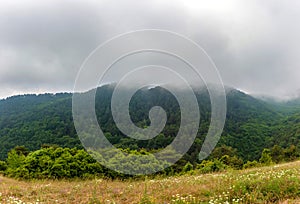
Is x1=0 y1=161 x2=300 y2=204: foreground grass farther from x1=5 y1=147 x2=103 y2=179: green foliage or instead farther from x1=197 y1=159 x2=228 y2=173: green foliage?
x1=5 y1=147 x2=103 y2=179: green foliage

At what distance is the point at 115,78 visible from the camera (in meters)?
12.7

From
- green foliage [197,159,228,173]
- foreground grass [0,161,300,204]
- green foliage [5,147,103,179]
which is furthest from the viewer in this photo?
green foliage [5,147,103,179]

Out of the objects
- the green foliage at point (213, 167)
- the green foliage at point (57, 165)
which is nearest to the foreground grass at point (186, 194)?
the green foliage at point (213, 167)

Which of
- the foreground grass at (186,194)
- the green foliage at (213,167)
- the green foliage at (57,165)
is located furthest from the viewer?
the green foliage at (57,165)

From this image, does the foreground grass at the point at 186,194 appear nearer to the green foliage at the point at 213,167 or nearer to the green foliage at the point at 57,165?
the green foliage at the point at 213,167

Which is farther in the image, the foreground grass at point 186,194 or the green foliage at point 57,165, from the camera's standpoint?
the green foliage at point 57,165

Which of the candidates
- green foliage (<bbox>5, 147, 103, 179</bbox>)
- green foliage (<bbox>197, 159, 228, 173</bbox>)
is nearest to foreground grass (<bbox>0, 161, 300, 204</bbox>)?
green foliage (<bbox>197, 159, 228, 173</bbox>)

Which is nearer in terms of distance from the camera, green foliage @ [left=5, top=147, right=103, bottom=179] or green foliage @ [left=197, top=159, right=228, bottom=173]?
green foliage @ [left=197, top=159, right=228, bottom=173]

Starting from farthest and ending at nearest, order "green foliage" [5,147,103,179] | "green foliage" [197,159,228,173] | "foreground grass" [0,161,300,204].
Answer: "green foliage" [5,147,103,179]
"green foliage" [197,159,228,173]
"foreground grass" [0,161,300,204]

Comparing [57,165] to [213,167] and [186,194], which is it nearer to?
[213,167]

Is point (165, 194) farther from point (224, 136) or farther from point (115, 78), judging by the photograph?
point (224, 136)

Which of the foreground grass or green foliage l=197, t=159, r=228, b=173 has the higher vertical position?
the foreground grass

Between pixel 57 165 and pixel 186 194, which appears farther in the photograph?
pixel 57 165

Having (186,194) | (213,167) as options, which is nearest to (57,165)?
(213,167)
